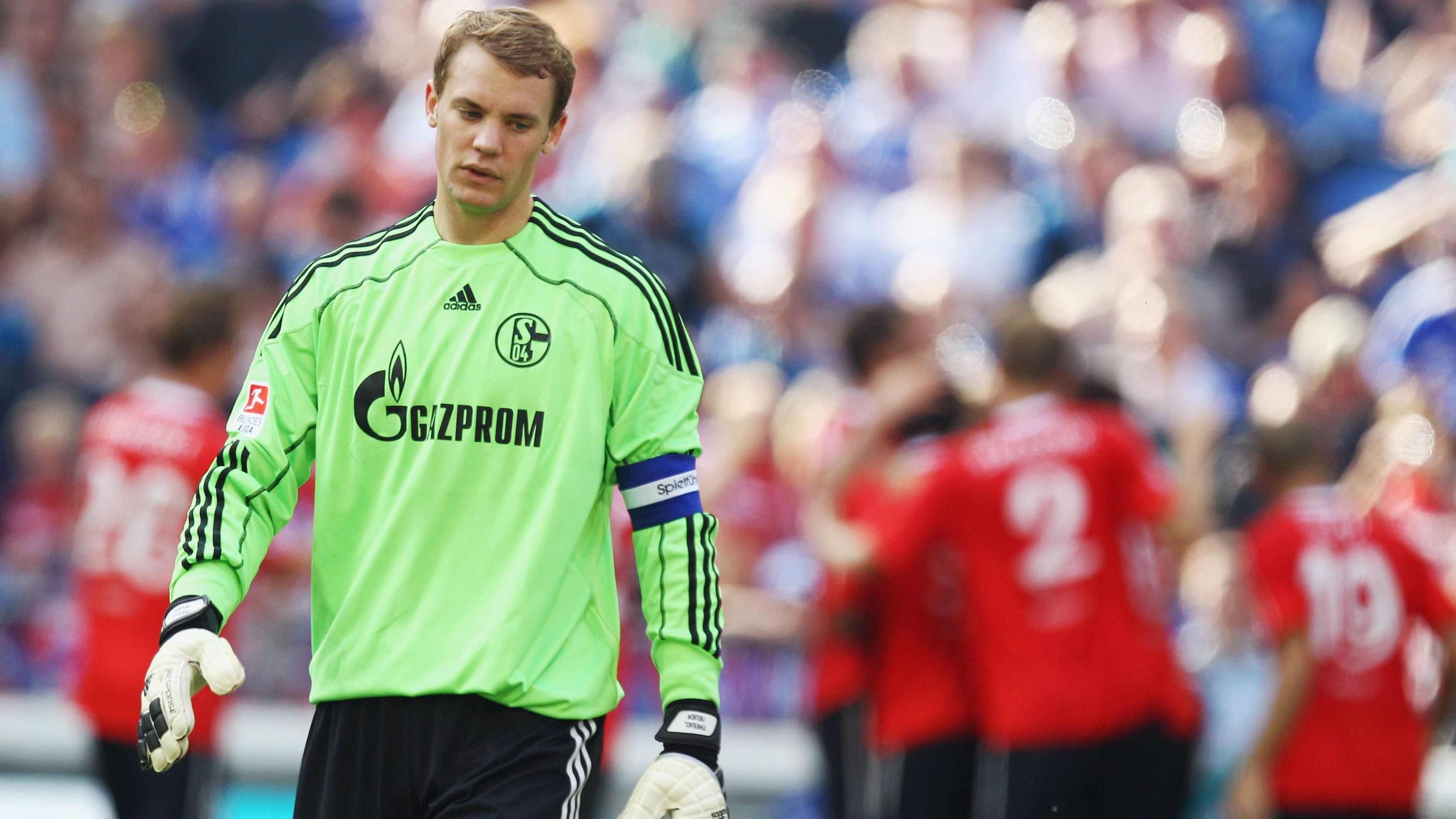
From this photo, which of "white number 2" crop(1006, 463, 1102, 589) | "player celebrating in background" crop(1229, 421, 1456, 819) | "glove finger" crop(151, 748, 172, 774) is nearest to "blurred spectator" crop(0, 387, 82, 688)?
"white number 2" crop(1006, 463, 1102, 589)

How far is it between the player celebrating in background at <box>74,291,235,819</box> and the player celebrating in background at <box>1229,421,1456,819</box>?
4304mm

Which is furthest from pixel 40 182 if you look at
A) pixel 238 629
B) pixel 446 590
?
pixel 446 590

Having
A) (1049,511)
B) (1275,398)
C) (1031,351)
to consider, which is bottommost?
(1049,511)

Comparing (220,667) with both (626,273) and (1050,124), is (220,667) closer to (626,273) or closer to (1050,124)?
(626,273)

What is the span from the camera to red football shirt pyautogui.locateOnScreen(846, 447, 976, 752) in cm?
768

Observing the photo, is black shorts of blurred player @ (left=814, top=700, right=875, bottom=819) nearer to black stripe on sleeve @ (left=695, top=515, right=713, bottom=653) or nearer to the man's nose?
black stripe on sleeve @ (left=695, top=515, right=713, bottom=653)

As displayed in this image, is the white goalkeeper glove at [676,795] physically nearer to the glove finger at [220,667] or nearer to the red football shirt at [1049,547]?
the glove finger at [220,667]

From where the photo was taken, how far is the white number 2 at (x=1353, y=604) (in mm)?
7551

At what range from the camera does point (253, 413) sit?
151 inches

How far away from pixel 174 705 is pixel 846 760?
5031 millimetres

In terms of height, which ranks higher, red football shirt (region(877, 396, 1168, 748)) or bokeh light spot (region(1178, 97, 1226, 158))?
bokeh light spot (region(1178, 97, 1226, 158))

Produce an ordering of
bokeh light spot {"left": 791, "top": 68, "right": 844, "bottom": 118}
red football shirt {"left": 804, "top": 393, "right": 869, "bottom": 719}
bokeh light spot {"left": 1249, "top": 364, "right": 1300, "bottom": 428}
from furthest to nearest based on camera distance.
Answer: bokeh light spot {"left": 791, "top": 68, "right": 844, "bottom": 118}, bokeh light spot {"left": 1249, "top": 364, "right": 1300, "bottom": 428}, red football shirt {"left": 804, "top": 393, "right": 869, "bottom": 719}

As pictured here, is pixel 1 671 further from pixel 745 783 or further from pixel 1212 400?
pixel 1212 400

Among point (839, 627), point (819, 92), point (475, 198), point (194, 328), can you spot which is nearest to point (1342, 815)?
point (839, 627)
